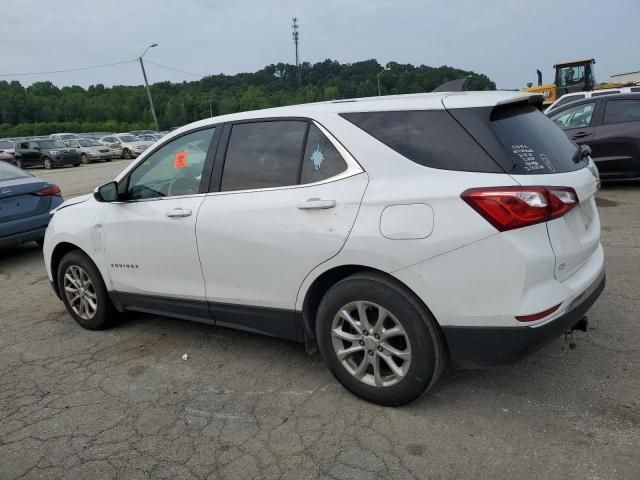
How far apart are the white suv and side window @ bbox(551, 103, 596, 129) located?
274 inches

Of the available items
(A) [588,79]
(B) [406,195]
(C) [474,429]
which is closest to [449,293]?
(B) [406,195]

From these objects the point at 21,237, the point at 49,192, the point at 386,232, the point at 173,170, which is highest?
the point at 173,170

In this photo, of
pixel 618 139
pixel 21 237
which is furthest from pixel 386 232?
pixel 618 139

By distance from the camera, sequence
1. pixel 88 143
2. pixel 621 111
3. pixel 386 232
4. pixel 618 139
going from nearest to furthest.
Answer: pixel 386 232 → pixel 618 139 → pixel 621 111 → pixel 88 143

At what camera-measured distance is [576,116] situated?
958cm

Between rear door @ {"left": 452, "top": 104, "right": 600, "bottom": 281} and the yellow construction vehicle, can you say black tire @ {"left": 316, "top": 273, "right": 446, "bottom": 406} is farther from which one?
the yellow construction vehicle

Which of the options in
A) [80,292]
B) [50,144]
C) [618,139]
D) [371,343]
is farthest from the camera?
[50,144]

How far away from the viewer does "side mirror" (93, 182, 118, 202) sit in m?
4.05

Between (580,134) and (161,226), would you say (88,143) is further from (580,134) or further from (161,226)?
(161,226)

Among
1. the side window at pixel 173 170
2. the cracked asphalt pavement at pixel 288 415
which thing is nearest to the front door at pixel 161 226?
the side window at pixel 173 170

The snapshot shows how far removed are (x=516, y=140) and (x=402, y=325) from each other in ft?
3.66

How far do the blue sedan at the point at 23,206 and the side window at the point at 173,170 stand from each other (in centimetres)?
372

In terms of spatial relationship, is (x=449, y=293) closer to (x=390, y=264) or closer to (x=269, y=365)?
(x=390, y=264)

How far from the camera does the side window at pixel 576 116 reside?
9.39 m
